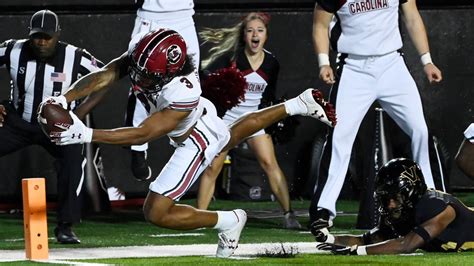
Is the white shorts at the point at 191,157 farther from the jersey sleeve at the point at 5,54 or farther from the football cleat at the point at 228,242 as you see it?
the jersey sleeve at the point at 5,54

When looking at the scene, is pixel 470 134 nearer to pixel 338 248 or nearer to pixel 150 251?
pixel 338 248

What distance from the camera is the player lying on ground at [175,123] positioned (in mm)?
9211

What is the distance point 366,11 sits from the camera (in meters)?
11.2

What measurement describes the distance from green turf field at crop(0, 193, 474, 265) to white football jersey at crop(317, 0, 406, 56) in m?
1.57

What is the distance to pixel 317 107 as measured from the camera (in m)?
10.2

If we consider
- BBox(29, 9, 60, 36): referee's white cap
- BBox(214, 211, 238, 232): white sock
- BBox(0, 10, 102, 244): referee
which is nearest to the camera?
BBox(214, 211, 238, 232): white sock

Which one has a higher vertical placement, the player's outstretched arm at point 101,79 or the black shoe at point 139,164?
the player's outstretched arm at point 101,79

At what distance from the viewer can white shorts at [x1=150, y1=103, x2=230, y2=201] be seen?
31.1ft

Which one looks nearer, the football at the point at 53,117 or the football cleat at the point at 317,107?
the football at the point at 53,117

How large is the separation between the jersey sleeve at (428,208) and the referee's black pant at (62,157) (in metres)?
3.04

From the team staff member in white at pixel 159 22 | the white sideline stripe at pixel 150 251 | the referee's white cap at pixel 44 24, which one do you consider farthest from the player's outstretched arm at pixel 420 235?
the referee's white cap at pixel 44 24

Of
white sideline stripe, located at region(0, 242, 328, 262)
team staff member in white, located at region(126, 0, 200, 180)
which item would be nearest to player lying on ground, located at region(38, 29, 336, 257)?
white sideline stripe, located at region(0, 242, 328, 262)

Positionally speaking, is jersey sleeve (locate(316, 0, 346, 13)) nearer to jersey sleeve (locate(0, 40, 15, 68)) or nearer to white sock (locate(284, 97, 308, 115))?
white sock (locate(284, 97, 308, 115))

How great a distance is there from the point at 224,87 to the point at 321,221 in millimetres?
1466
